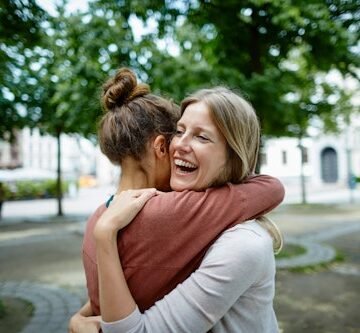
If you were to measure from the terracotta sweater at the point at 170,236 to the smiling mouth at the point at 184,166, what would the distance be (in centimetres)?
14

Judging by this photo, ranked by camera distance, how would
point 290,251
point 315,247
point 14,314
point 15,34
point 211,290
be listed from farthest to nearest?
point 315,247
point 290,251
point 14,314
point 15,34
point 211,290

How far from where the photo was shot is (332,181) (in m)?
38.7

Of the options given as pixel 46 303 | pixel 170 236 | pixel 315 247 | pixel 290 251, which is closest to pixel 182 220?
pixel 170 236

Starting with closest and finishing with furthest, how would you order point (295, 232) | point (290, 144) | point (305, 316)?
point (305, 316)
point (295, 232)
point (290, 144)

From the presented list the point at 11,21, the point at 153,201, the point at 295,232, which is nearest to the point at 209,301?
the point at 153,201

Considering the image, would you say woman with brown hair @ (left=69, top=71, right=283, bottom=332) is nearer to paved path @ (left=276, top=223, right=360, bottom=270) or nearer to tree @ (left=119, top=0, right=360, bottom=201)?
tree @ (left=119, top=0, right=360, bottom=201)

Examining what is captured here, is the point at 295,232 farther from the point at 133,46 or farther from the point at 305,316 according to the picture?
the point at 133,46

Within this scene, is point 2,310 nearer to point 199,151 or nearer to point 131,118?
point 131,118

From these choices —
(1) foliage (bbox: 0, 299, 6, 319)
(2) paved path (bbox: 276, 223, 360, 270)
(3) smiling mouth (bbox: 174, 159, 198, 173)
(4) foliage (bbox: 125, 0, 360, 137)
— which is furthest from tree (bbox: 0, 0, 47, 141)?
(2) paved path (bbox: 276, 223, 360, 270)

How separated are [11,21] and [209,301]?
3.35 m

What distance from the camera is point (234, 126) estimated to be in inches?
50.6

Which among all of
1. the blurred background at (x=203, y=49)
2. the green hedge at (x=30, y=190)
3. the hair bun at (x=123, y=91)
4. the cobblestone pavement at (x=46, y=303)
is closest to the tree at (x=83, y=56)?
the blurred background at (x=203, y=49)

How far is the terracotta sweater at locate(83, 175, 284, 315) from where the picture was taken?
3.88 ft

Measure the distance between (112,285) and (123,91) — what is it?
2.30ft
